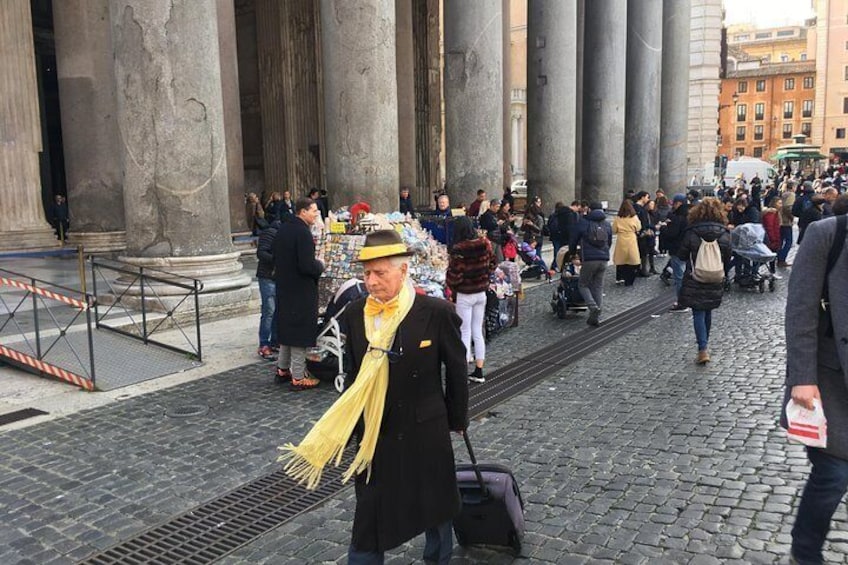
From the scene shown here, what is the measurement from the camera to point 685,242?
30.2 feet

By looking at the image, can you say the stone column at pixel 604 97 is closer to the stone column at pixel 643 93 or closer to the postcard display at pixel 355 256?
the stone column at pixel 643 93

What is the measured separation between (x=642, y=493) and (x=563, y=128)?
1634 centimetres

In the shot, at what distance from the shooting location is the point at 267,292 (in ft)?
29.2

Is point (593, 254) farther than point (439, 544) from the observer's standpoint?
Yes

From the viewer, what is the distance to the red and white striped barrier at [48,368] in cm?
765

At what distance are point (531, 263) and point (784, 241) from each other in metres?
6.29

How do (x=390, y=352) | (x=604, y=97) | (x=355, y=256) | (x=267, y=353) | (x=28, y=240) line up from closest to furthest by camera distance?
(x=390, y=352), (x=355, y=256), (x=267, y=353), (x=28, y=240), (x=604, y=97)

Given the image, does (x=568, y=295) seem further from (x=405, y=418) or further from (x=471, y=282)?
(x=405, y=418)

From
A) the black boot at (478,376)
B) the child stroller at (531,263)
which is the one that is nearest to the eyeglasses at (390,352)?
the black boot at (478,376)

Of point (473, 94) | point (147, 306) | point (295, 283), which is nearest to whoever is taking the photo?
point (295, 283)

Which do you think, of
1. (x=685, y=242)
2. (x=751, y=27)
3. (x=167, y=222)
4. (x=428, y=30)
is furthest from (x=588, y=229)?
(x=751, y=27)

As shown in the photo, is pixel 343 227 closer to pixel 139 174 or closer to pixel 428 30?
pixel 139 174

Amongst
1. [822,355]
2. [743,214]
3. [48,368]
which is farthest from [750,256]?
[48,368]

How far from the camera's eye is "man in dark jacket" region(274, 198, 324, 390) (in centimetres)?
759
